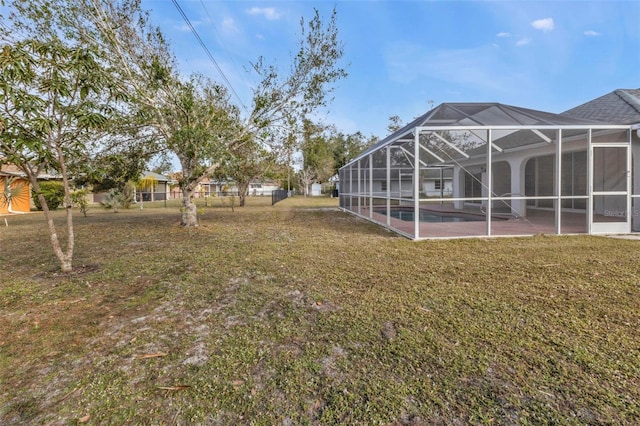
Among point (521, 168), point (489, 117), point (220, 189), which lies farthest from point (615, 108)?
point (220, 189)

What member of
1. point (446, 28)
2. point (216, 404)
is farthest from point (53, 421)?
point (446, 28)

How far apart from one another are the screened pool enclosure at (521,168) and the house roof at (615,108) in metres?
0.64

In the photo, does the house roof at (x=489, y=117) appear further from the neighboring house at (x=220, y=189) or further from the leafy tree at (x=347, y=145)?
the leafy tree at (x=347, y=145)

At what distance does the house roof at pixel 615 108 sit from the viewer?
800 cm

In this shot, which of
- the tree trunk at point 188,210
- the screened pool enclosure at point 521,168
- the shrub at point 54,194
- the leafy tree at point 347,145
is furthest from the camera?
the leafy tree at point 347,145

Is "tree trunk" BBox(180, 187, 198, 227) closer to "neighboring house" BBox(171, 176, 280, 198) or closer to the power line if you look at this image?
"neighboring house" BBox(171, 176, 280, 198)

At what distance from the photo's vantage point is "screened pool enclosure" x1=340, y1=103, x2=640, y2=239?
293 inches

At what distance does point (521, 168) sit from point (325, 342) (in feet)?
40.7

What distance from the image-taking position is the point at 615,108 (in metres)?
8.92

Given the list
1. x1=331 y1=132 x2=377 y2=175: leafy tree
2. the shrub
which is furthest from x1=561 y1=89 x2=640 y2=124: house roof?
x1=331 y1=132 x2=377 y2=175: leafy tree

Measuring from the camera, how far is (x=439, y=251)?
6.09 meters

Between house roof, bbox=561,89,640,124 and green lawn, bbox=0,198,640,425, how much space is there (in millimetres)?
4649

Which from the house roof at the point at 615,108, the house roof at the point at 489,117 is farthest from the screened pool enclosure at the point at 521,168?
the house roof at the point at 615,108

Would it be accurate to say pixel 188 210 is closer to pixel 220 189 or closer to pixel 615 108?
pixel 615 108
